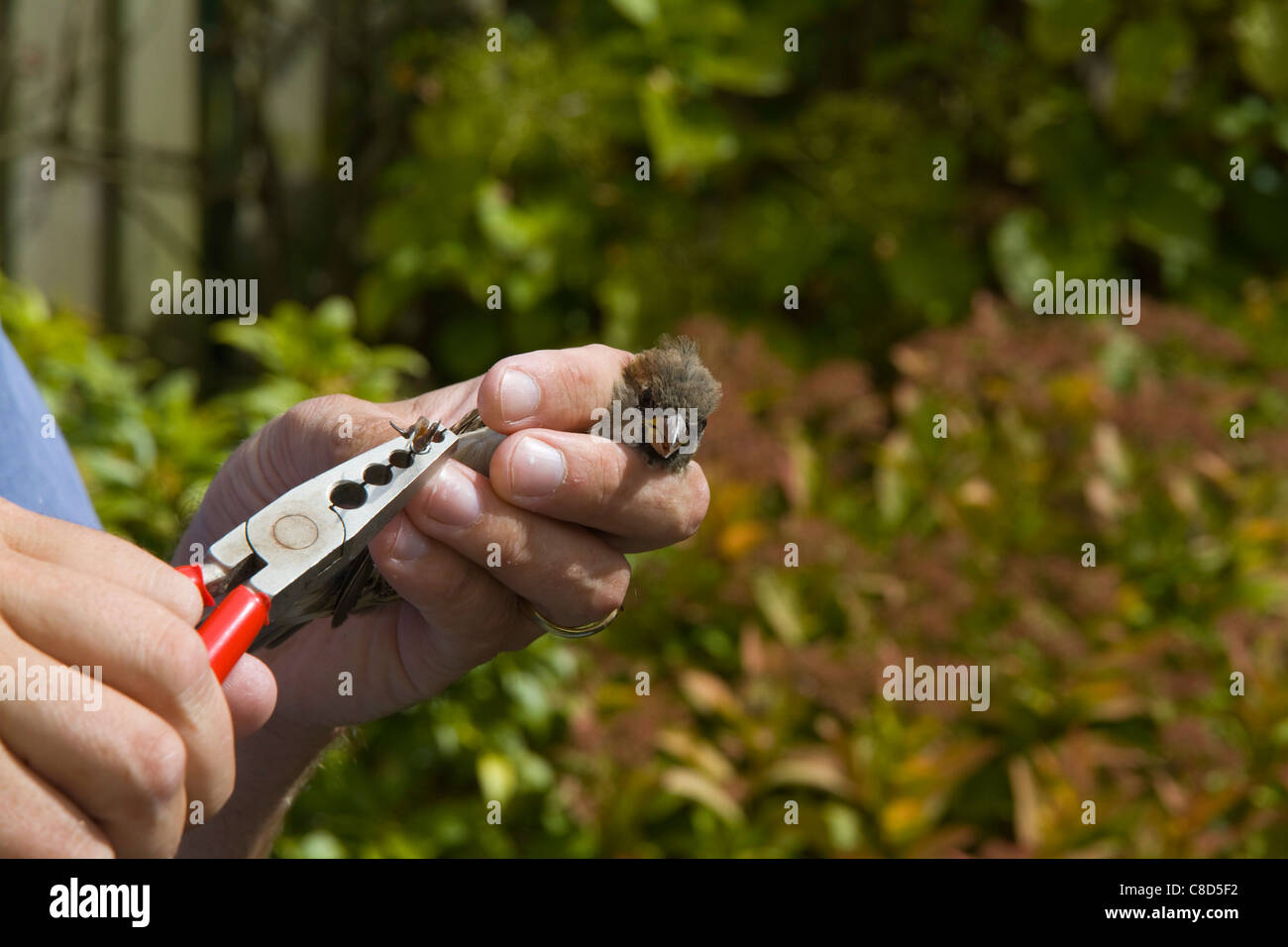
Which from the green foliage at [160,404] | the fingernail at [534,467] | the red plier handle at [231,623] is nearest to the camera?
the red plier handle at [231,623]

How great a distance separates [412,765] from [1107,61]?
307 cm

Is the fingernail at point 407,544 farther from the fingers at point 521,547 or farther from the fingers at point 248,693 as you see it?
the fingers at point 248,693

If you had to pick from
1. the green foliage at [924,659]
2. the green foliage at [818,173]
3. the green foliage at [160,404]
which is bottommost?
the green foliage at [924,659]

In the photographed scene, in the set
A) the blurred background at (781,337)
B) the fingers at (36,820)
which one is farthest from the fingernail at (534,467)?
the blurred background at (781,337)

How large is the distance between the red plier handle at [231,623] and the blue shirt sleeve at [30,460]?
16.4 inches

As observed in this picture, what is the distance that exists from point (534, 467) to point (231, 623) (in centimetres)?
25

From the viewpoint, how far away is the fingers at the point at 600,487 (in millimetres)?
859

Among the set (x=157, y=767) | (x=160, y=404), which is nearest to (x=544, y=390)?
(x=157, y=767)

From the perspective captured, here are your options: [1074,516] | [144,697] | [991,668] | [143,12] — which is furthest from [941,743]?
[143,12]

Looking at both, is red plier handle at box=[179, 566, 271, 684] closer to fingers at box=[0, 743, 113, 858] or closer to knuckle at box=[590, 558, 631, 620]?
fingers at box=[0, 743, 113, 858]

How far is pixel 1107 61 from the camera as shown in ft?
11.4

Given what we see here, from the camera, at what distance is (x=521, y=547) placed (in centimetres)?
90

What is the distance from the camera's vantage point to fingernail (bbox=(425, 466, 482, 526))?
0.87 m

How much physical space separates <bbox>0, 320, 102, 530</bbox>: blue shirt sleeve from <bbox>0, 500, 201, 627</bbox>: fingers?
48 cm
